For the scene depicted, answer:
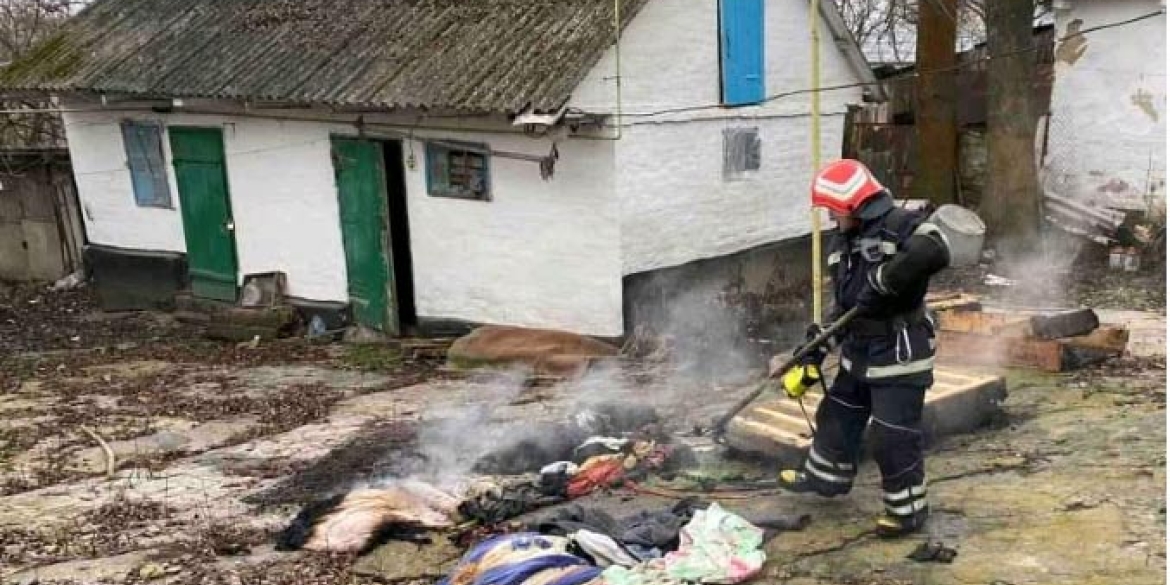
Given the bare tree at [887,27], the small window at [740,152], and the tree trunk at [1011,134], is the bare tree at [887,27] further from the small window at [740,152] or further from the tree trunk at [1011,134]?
the small window at [740,152]

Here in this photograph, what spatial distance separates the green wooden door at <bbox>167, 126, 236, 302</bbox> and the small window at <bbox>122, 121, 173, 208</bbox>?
37 centimetres

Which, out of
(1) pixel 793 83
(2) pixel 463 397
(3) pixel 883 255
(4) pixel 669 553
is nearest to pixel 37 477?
(2) pixel 463 397

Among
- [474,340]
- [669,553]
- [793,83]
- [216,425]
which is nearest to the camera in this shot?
[669,553]

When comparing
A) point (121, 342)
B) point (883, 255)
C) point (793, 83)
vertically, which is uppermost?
point (793, 83)

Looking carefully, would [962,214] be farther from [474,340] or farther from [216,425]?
[216,425]

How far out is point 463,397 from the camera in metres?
9.70

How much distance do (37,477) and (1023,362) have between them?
743 centimetres

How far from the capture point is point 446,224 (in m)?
11.8

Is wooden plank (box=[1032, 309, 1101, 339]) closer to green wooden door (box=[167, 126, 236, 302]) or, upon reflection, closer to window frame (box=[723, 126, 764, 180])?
window frame (box=[723, 126, 764, 180])

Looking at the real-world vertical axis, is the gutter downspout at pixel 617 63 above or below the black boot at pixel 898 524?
above

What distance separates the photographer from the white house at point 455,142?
1073 cm

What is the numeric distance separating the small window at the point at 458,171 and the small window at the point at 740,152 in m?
2.63

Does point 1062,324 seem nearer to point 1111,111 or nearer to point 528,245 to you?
point 528,245

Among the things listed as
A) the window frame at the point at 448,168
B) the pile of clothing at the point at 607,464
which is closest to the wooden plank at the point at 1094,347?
the pile of clothing at the point at 607,464
